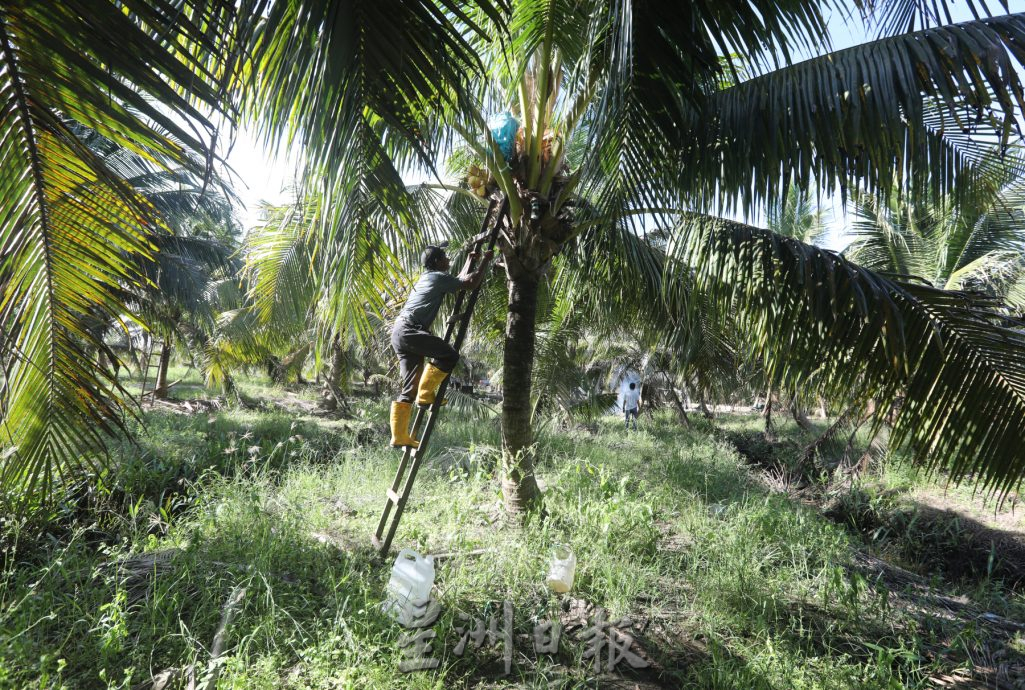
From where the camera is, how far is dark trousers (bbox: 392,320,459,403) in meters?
3.59

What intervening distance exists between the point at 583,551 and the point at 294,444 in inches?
220

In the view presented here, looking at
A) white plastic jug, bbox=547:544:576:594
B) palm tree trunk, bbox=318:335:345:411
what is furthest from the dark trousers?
palm tree trunk, bbox=318:335:345:411

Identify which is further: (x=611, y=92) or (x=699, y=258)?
(x=699, y=258)

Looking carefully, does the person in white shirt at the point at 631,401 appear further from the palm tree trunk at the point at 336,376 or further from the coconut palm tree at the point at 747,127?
the coconut palm tree at the point at 747,127

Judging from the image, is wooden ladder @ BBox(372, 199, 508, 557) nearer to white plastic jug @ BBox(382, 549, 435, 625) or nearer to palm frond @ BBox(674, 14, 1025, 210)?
white plastic jug @ BBox(382, 549, 435, 625)

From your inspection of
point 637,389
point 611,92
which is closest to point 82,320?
point 611,92

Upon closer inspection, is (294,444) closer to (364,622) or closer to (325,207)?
(364,622)

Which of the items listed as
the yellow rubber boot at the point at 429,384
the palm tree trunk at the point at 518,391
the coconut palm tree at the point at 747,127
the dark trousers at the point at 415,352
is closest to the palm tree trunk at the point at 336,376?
the palm tree trunk at the point at 518,391

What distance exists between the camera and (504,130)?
4.07m

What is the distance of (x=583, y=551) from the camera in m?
3.90

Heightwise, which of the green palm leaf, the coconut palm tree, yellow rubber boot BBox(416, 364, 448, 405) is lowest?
yellow rubber boot BBox(416, 364, 448, 405)

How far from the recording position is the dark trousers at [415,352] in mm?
3588

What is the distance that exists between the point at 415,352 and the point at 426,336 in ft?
0.58

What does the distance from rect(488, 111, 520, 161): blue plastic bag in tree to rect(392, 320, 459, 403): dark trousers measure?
5.26 feet
